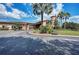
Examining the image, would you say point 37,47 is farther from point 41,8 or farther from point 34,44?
point 41,8

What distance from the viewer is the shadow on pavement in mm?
2088

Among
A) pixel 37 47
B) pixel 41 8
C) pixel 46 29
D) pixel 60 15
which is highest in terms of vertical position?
pixel 41 8

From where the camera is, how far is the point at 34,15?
2.16 m

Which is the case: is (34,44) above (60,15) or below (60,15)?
below

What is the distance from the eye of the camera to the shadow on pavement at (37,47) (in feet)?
6.85

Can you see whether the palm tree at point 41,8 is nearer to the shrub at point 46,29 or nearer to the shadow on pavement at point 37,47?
the shrub at point 46,29

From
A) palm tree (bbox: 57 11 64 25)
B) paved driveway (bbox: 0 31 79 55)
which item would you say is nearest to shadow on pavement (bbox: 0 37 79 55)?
paved driveway (bbox: 0 31 79 55)

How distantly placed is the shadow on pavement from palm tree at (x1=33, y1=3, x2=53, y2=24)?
0.40 meters

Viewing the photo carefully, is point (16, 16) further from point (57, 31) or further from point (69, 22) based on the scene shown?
point (69, 22)

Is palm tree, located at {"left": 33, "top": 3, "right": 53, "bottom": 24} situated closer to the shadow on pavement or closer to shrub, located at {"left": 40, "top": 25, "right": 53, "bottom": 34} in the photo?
shrub, located at {"left": 40, "top": 25, "right": 53, "bottom": 34}

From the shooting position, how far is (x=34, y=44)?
2.13 meters

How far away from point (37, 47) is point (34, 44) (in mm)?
63

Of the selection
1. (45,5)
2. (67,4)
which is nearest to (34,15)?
(45,5)

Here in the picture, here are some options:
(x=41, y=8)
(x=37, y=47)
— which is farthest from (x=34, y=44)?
(x=41, y=8)
